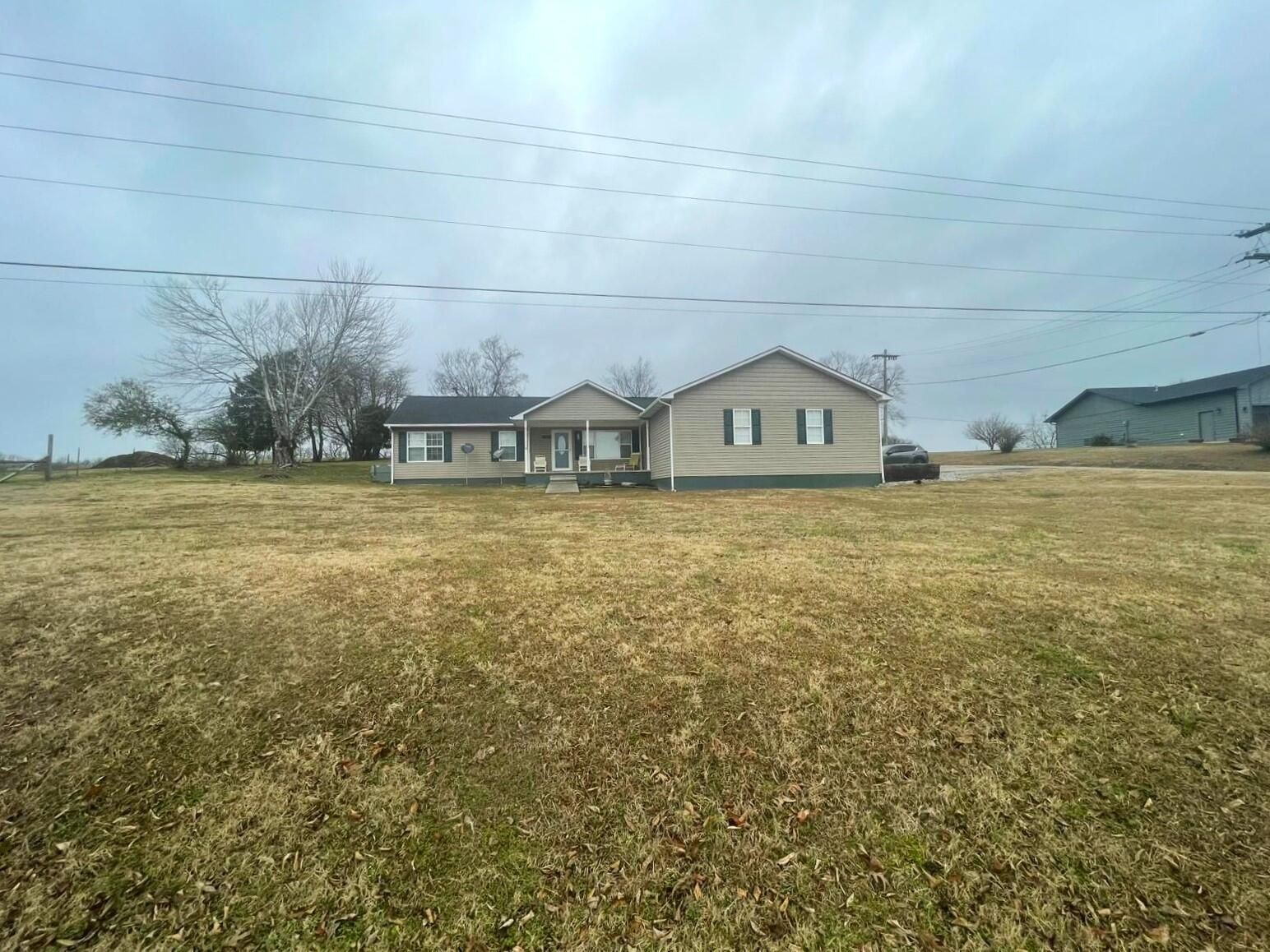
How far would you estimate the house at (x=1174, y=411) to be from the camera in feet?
110

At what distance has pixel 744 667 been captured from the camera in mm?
3930

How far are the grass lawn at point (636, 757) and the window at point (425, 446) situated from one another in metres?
18.5

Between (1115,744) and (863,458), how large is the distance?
17584 mm

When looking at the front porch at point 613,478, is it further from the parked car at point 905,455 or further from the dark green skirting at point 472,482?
the parked car at point 905,455

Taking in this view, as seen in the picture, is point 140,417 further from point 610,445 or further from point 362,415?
point 610,445

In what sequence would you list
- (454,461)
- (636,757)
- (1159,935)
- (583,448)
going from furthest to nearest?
1. (454,461)
2. (583,448)
3. (636,757)
4. (1159,935)

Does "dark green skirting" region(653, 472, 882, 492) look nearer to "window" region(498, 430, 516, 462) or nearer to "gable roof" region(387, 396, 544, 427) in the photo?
"window" region(498, 430, 516, 462)

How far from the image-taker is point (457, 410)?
84.2 feet

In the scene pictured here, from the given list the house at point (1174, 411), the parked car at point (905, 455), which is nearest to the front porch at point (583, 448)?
the parked car at point (905, 455)

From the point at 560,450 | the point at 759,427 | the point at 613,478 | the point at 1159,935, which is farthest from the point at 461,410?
the point at 1159,935

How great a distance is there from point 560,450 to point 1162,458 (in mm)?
30277

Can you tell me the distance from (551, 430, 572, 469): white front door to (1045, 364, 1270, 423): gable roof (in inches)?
1657

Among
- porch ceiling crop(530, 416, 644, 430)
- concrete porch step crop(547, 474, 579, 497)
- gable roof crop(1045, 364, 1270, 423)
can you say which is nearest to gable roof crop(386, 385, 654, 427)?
porch ceiling crop(530, 416, 644, 430)

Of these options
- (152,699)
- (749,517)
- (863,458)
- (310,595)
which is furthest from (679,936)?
(863,458)
